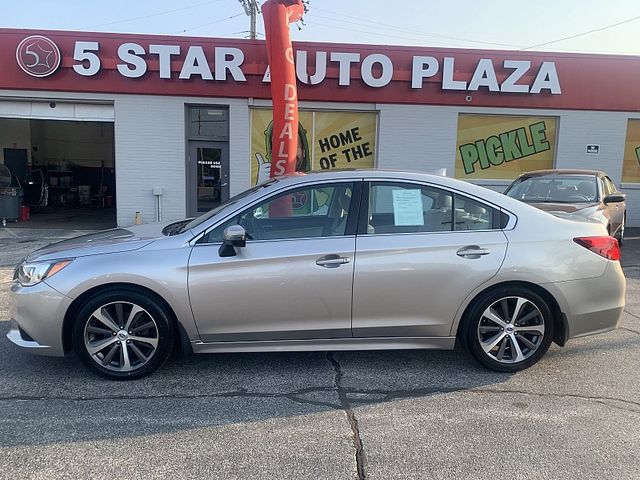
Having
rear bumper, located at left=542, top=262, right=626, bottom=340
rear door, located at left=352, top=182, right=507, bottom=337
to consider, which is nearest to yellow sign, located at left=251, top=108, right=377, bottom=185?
rear door, located at left=352, top=182, right=507, bottom=337

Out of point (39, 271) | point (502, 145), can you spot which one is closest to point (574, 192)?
point (502, 145)

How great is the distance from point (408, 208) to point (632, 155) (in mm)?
11953

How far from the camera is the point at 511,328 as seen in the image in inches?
156

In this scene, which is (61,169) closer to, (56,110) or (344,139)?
(56,110)

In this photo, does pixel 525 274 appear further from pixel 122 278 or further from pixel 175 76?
pixel 175 76

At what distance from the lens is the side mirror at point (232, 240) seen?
361 centimetres

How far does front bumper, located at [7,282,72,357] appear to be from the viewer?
Answer: 3.67 metres

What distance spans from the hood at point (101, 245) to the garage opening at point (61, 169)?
10.9 m

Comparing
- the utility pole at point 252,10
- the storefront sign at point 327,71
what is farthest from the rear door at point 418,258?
the utility pole at point 252,10

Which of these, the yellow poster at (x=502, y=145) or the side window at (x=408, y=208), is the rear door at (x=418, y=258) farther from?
the yellow poster at (x=502, y=145)

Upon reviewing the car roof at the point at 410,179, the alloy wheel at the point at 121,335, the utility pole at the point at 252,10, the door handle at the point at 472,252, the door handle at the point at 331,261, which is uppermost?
the utility pole at the point at 252,10

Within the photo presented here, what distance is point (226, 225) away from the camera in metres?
3.83

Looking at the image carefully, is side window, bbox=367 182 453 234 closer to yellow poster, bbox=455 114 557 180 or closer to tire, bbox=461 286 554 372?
tire, bbox=461 286 554 372

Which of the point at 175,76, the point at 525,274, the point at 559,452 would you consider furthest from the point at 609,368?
the point at 175,76
